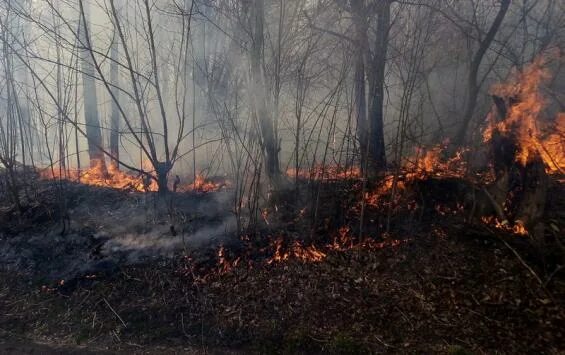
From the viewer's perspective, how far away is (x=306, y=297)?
5.08 metres

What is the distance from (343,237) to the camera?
5.95 meters

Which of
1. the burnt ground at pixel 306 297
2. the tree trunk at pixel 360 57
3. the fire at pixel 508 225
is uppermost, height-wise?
the tree trunk at pixel 360 57

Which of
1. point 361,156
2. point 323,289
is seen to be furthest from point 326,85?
point 323,289

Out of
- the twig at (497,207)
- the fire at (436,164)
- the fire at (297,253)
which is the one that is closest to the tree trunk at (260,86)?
the fire at (297,253)

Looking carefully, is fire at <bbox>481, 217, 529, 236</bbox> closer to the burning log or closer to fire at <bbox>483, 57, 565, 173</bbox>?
the burning log

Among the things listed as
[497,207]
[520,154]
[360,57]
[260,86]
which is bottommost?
[497,207]

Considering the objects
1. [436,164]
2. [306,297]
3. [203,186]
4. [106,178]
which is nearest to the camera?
[306,297]

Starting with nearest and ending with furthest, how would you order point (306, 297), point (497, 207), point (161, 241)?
point (306, 297), point (497, 207), point (161, 241)

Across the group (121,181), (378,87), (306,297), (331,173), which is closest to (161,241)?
(306,297)

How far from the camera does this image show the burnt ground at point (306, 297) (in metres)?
4.43

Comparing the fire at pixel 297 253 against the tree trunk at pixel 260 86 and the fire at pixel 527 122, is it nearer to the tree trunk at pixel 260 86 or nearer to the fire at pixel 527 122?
the tree trunk at pixel 260 86

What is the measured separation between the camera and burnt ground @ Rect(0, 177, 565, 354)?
14.5 ft

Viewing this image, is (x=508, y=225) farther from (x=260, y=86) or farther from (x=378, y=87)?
(x=260, y=86)

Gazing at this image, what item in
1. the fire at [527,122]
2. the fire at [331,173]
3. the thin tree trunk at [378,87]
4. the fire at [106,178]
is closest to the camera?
the fire at [527,122]
